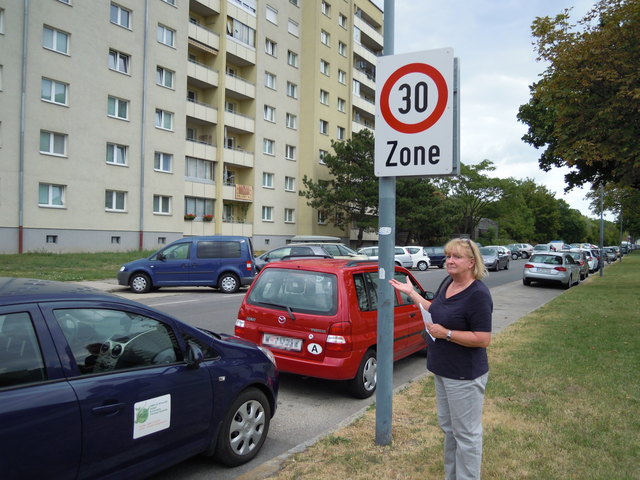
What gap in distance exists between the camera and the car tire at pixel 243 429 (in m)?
3.78

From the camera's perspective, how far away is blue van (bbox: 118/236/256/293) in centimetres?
1622

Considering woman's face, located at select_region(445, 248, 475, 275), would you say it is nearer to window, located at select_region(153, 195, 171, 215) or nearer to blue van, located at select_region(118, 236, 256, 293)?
blue van, located at select_region(118, 236, 256, 293)

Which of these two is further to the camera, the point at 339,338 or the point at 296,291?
the point at 296,291

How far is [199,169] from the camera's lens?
3334cm

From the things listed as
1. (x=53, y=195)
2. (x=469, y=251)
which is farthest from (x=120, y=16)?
(x=469, y=251)

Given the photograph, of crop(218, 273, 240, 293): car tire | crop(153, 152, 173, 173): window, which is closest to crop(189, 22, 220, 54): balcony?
crop(153, 152, 173, 173): window

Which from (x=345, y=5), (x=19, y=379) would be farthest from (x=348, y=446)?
(x=345, y=5)

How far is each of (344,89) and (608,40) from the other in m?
36.5

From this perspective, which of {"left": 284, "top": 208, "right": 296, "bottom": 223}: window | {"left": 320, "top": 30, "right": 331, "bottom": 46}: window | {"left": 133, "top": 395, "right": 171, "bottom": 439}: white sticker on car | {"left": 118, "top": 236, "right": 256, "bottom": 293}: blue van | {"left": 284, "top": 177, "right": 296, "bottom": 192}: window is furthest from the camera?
{"left": 320, "top": 30, "right": 331, "bottom": 46}: window

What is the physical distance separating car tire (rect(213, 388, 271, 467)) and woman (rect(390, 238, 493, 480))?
1593mm

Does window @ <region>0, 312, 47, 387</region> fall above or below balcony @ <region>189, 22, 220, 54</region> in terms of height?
below

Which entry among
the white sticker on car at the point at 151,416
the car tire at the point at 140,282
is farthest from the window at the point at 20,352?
the car tire at the point at 140,282

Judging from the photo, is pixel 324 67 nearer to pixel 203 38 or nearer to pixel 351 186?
pixel 351 186

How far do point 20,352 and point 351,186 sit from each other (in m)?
36.4
